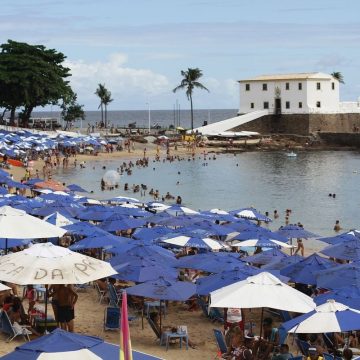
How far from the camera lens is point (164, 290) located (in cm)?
1379

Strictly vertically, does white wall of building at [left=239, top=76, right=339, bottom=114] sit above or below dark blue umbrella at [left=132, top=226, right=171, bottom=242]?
above

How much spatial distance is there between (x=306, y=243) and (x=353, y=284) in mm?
15854

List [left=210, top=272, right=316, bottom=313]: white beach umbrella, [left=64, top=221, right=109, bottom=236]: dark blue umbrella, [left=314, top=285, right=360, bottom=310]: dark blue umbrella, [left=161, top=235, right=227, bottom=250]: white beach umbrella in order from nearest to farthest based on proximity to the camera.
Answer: [left=210, top=272, right=316, bottom=313]: white beach umbrella → [left=314, top=285, right=360, bottom=310]: dark blue umbrella → [left=64, top=221, right=109, bottom=236]: dark blue umbrella → [left=161, top=235, right=227, bottom=250]: white beach umbrella

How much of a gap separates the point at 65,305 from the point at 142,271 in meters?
2.46

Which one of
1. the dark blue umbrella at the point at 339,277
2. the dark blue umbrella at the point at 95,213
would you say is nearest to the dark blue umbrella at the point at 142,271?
the dark blue umbrella at the point at 339,277

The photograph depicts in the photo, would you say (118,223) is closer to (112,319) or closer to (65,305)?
(112,319)

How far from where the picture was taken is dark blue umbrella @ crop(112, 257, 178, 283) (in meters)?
14.9

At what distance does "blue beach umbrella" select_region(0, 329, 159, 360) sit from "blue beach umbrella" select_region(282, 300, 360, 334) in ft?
12.4

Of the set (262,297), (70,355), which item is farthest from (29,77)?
(70,355)

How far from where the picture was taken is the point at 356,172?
217 feet

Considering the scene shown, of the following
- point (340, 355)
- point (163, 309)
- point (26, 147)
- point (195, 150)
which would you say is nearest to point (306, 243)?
point (163, 309)

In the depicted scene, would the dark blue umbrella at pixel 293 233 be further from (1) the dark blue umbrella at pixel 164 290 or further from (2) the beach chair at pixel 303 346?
(2) the beach chair at pixel 303 346

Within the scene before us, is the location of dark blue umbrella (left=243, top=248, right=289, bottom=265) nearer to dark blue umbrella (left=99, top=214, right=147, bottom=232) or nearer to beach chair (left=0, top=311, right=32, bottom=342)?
dark blue umbrella (left=99, top=214, right=147, bottom=232)

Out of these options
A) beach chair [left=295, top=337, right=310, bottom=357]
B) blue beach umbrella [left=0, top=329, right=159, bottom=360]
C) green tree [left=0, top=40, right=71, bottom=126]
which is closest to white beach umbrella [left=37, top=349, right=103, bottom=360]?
blue beach umbrella [left=0, top=329, right=159, bottom=360]
